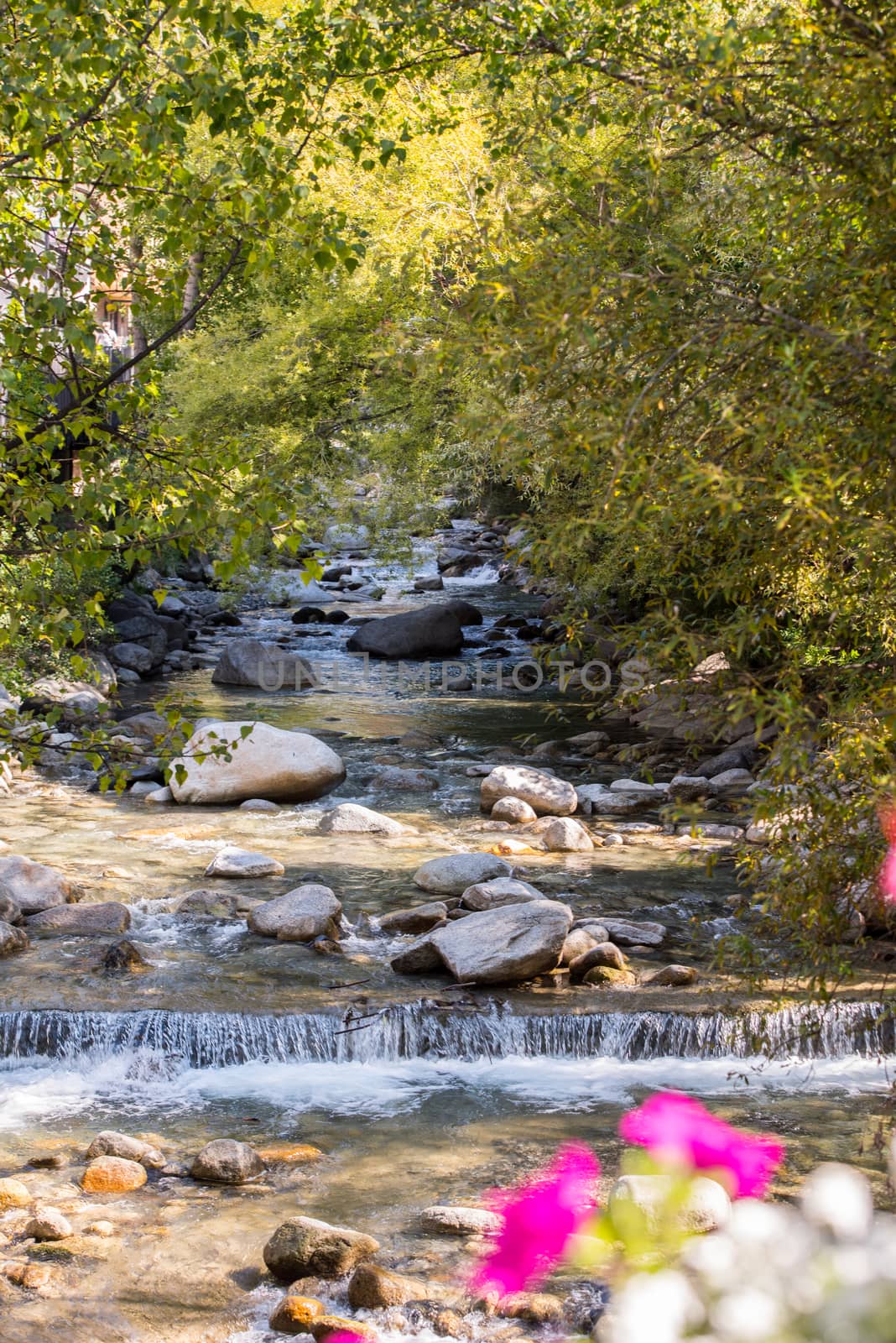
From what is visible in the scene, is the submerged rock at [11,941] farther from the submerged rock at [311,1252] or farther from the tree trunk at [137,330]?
the tree trunk at [137,330]

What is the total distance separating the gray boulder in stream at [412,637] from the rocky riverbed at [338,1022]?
8.59m

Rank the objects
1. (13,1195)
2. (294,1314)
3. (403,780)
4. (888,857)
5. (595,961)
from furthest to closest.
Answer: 1. (403,780)
2. (595,961)
3. (13,1195)
4. (294,1314)
5. (888,857)

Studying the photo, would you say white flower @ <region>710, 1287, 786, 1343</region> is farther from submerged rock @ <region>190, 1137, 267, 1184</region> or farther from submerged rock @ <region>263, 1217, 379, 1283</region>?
submerged rock @ <region>190, 1137, 267, 1184</region>

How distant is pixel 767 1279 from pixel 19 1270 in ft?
18.1

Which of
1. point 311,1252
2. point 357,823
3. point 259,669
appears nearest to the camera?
point 311,1252

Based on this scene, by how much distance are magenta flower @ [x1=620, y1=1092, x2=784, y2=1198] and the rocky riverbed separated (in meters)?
0.21

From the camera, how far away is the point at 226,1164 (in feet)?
21.7

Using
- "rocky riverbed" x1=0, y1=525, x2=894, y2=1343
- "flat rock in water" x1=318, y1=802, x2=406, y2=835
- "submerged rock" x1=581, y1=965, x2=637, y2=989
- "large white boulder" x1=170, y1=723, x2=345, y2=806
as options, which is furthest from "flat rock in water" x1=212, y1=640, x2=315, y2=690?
"submerged rock" x1=581, y1=965, x2=637, y2=989

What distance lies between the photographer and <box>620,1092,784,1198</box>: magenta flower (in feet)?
21.4

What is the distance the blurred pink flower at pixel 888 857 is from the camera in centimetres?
402

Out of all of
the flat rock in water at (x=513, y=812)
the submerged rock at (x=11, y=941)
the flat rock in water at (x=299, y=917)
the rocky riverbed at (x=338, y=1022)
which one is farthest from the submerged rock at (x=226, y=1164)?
the flat rock in water at (x=513, y=812)

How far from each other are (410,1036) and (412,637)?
16.4m

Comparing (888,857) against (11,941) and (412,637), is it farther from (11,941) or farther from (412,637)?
(412,637)

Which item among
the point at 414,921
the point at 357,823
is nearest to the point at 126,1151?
the point at 414,921
